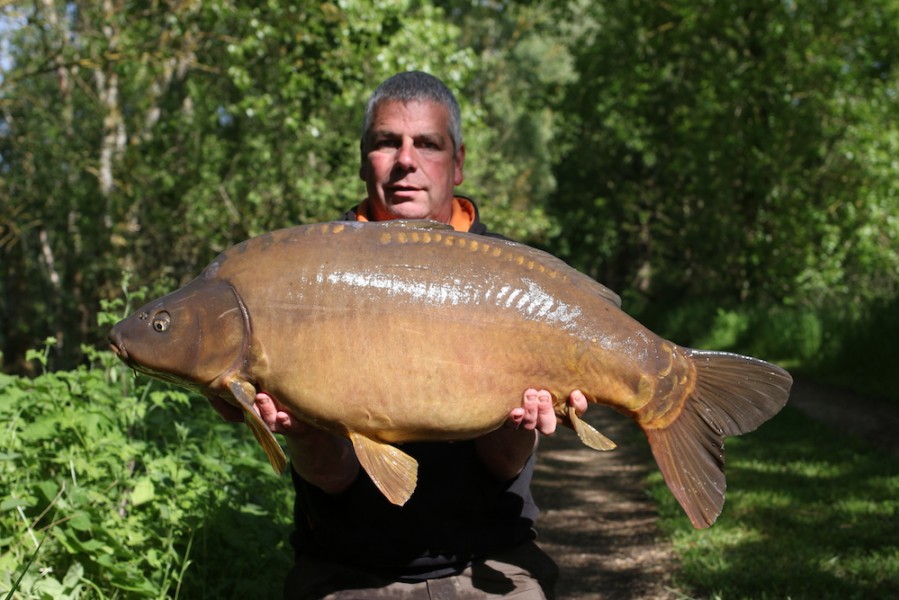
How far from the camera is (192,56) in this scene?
9383mm

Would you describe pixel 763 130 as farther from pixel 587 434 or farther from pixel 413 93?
pixel 587 434

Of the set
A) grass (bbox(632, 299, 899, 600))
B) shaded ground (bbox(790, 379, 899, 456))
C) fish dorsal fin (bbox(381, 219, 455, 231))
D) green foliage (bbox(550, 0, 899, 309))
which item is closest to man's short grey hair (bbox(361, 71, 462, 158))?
fish dorsal fin (bbox(381, 219, 455, 231))

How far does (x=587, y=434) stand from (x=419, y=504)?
53cm

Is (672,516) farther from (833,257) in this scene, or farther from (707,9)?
(707,9)

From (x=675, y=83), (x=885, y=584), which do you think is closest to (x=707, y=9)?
(x=675, y=83)

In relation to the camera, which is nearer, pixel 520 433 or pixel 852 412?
pixel 520 433

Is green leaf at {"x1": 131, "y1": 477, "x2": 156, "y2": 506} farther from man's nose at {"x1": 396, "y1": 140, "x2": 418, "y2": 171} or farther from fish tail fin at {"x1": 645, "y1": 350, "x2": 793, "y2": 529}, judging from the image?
fish tail fin at {"x1": 645, "y1": 350, "x2": 793, "y2": 529}

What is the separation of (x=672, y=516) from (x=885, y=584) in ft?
5.75

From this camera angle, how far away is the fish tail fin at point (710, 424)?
222 centimetres

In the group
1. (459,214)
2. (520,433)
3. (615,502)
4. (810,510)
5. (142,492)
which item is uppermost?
(459,214)

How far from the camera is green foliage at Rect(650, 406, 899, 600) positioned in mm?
4293

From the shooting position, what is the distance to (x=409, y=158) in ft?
8.38

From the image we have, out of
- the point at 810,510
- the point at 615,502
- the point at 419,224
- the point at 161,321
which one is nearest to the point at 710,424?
the point at 419,224

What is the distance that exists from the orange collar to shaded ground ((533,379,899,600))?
2252 millimetres
